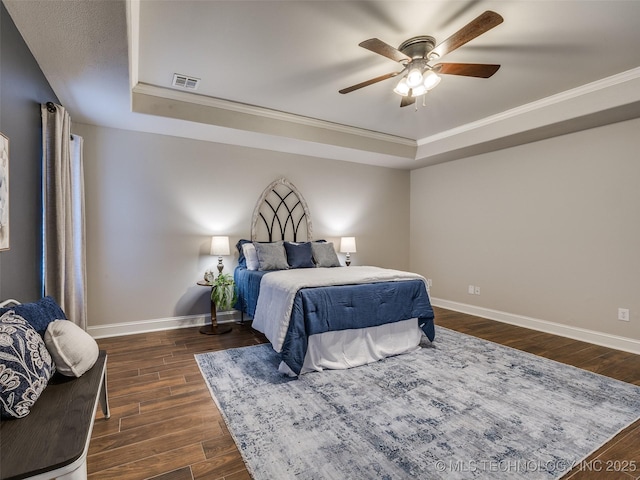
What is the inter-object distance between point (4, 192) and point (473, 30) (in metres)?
2.83

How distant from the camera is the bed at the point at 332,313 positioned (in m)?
2.75

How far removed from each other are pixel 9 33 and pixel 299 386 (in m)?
2.90

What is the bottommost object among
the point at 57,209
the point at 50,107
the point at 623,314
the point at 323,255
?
the point at 623,314

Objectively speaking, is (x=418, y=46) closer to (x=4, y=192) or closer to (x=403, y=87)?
(x=403, y=87)

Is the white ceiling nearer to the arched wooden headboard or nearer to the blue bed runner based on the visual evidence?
the arched wooden headboard

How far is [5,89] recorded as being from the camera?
1777 mm

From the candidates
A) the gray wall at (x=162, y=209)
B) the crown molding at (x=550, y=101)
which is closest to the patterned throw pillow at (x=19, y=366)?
Answer: the gray wall at (x=162, y=209)

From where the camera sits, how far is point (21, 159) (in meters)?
2.05

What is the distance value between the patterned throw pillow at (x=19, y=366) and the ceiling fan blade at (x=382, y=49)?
2.34 metres

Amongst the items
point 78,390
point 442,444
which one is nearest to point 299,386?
point 442,444

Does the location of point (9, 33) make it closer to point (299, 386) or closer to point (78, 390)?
point (78, 390)

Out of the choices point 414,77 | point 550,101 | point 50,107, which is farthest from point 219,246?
point 550,101

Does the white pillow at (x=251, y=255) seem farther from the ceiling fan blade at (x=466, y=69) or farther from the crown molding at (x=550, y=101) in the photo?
the crown molding at (x=550, y=101)

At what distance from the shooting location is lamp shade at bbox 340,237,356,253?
5.17 metres
